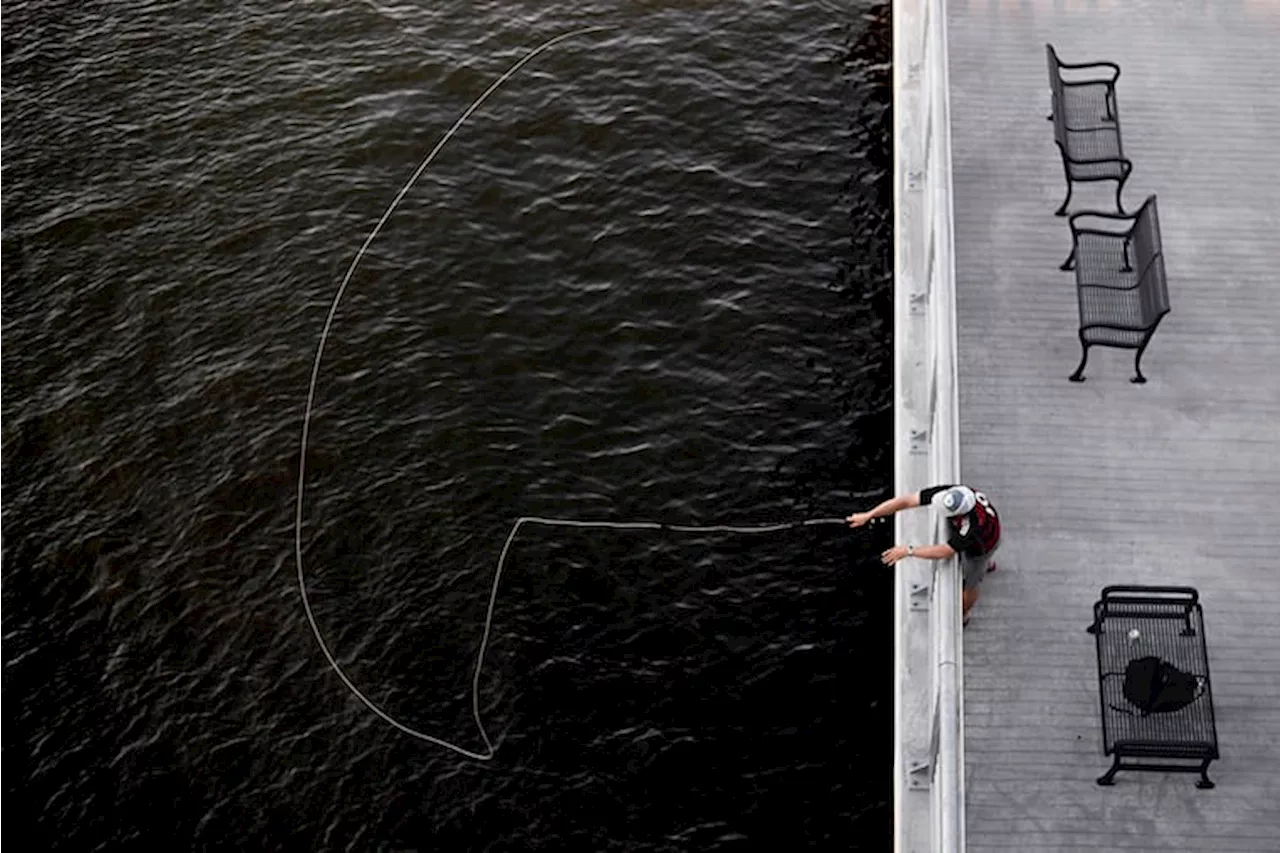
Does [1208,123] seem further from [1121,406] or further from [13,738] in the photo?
[13,738]

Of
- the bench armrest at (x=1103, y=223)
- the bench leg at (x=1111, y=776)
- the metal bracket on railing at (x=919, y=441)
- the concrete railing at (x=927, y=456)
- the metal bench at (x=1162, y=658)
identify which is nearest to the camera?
the metal bench at (x=1162, y=658)

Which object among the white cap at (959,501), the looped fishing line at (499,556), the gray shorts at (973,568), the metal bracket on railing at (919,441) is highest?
the white cap at (959,501)

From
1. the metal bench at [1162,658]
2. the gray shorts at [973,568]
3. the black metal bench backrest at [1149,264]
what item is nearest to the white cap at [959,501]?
the gray shorts at [973,568]

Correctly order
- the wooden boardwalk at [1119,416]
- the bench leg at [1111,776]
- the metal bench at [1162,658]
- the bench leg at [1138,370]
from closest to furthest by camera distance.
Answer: the metal bench at [1162,658]
the bench leg at [1111,776]
the wooden boardwalk at [1119,416]
the bench leg at [1138,370]

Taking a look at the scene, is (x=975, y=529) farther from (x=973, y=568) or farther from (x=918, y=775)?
(x=918, y=775)

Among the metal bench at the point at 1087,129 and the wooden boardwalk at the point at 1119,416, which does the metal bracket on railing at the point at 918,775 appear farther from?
the metal bench at the point at 1087,129

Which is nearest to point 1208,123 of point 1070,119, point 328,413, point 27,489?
point 1070,119
